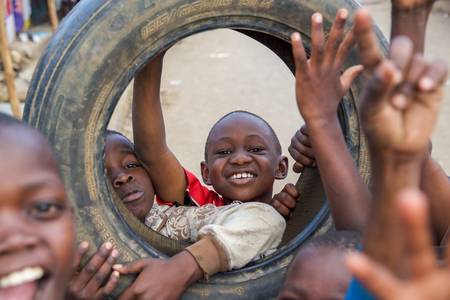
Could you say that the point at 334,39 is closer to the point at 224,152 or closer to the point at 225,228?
the point at 225,228

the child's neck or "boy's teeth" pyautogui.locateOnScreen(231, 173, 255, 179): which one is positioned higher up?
"boy's teeth" pyautogui.locateOnScreen(231, 173, 255, 179)

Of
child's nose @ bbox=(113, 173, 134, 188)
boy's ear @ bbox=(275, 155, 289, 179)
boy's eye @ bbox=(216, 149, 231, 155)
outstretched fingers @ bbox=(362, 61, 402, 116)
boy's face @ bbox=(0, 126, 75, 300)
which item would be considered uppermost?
outstretched fingers @ bbox=(362, 61, 402, 116)

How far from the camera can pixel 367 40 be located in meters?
1.50

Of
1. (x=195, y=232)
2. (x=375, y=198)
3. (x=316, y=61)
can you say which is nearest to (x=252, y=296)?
(x=195, y=232)

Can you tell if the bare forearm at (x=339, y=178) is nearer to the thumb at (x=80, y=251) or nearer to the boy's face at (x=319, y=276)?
the boy's face at (x=319, y=276)

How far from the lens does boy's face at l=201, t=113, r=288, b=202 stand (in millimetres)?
2848

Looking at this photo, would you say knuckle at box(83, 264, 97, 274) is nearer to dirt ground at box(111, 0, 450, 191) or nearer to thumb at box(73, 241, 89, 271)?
thumb at box(73, 241, 89, 271)

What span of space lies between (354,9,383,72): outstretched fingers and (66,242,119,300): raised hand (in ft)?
3.53

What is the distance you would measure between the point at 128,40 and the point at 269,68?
18.3 feet

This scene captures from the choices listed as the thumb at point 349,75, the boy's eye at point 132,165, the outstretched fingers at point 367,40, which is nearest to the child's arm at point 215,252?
the boy's eye at point 132,165

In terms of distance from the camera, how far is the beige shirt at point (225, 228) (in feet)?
8.00

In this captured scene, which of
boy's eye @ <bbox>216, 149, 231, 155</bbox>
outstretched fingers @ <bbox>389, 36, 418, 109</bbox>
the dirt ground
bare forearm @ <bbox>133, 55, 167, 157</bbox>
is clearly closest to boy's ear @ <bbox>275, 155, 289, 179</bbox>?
boy's eye @ <bbox>216, 149, 231, 155</bbox>

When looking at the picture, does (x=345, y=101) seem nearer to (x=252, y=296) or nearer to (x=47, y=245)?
(x=252, y=296)

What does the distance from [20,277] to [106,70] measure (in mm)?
879
